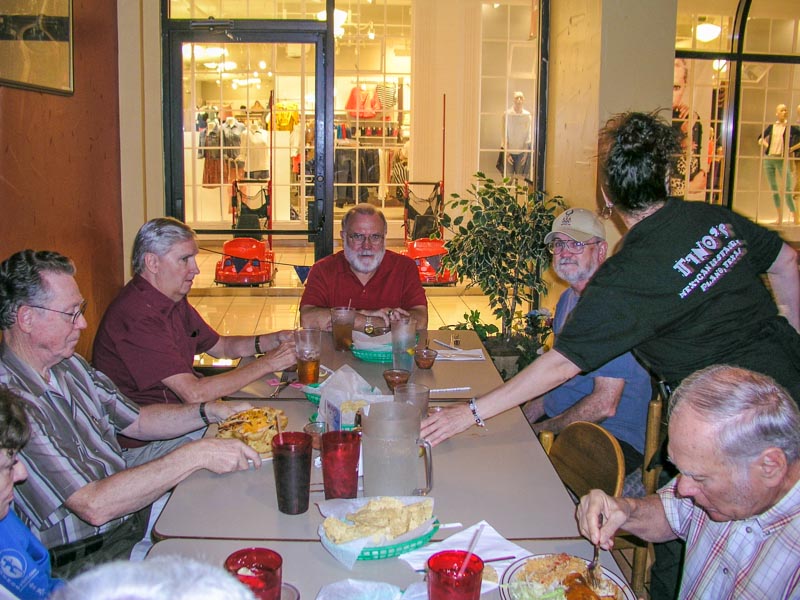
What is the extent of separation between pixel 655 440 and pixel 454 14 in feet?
29.9

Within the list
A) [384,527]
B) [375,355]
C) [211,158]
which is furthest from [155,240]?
[211,158]

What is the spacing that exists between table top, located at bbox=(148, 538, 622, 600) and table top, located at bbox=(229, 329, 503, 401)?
1.04 metres

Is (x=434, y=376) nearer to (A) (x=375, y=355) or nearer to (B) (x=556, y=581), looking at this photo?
(A) (x=375, y=355)

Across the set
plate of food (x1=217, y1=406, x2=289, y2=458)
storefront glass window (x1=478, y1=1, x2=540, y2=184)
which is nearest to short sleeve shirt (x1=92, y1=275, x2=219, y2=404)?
plate of food (x1=217, y1=406, x2=289, y2=458)

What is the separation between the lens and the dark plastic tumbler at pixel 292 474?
1673 mm

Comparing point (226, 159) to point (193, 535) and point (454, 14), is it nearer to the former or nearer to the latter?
point (193, 535)

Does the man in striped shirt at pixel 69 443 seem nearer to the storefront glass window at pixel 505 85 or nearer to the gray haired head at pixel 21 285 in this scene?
the gray haired head at pixel 21 285

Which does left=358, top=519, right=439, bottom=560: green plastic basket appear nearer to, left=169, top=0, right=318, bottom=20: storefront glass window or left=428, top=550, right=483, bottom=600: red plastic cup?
left=428, top=550, right=483, bottom=600: red plastic cup

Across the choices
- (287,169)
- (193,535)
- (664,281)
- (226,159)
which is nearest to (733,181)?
(287,169)

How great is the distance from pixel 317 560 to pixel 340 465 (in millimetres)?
266

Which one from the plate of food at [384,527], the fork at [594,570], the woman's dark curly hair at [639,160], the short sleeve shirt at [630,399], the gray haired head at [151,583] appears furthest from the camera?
the short sleeve shirt at [630,399]

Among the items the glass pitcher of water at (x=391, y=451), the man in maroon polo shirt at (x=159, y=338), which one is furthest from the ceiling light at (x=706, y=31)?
the glass pitcher of water at (x=391, y=451)

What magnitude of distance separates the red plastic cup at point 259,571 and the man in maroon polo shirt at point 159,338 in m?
1.29

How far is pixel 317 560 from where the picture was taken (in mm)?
1506
